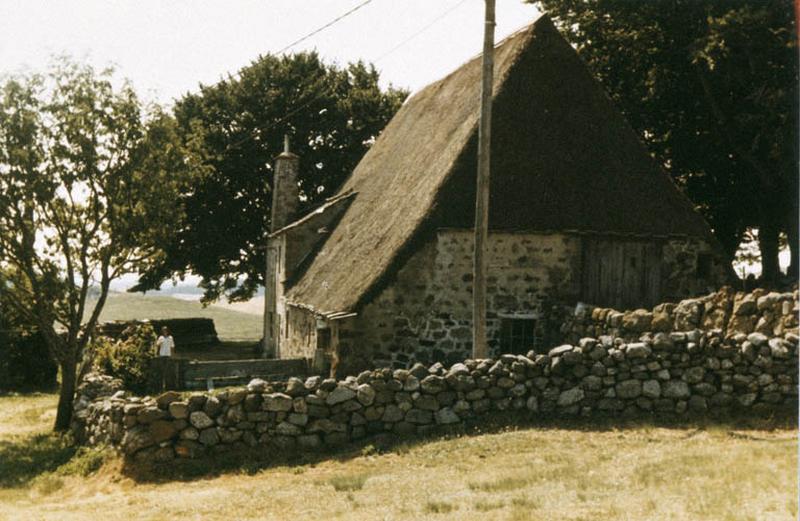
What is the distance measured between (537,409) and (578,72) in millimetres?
10952

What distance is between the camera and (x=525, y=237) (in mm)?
17328

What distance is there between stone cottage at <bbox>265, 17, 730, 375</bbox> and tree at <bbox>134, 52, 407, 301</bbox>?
17.1 metres

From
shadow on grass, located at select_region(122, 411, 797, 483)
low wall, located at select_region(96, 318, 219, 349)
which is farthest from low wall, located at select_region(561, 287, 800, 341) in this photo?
low wall, located at select_region(96, 318, 219, 349)

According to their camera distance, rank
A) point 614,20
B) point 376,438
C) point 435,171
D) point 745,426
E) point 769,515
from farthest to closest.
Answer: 1. point 614,20
2. point 435,171
3. point 376,438
4. point 745,426
5. point 769,515

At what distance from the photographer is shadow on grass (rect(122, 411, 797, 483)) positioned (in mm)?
10883

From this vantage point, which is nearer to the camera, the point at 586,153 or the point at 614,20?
the point at 586,153

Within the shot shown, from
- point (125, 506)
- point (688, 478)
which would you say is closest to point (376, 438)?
point (125, 506)

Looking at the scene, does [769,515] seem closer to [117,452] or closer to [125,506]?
[125,506]

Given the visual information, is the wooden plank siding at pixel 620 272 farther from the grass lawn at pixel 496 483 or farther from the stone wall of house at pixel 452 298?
the grass lawn at pixel 496 483

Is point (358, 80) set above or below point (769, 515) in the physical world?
above

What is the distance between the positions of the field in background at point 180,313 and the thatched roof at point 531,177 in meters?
32.5

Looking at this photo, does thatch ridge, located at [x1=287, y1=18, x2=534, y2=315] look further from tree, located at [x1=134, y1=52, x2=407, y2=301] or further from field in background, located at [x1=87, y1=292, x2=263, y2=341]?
field in background, located at [x1=87, y1=292, x2=263, y2=341]

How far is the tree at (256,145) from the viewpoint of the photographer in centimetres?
3562

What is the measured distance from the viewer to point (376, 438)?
11.6 m
